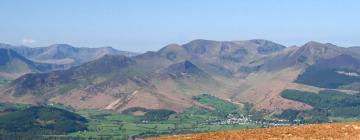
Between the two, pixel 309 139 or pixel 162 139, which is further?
pixel 162 139

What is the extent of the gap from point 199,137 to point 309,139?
10510mm

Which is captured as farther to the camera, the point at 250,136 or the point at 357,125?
the point at 357,125

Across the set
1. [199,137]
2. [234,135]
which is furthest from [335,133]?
[199,137]

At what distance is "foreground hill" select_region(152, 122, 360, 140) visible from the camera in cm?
5306

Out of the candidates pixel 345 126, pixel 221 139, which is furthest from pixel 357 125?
pixel 221 139

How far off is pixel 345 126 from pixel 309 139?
20.4 ft

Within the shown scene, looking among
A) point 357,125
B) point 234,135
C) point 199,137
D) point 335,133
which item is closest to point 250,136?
point 234,135

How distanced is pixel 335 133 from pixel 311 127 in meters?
3.33

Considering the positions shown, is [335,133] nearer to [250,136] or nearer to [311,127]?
[311,127]

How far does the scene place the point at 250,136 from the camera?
53.4 meters

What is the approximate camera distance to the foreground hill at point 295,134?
5306 centimetres

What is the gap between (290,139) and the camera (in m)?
52.6

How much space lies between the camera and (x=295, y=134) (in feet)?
177

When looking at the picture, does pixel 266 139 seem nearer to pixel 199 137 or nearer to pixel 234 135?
pixel 234 135
